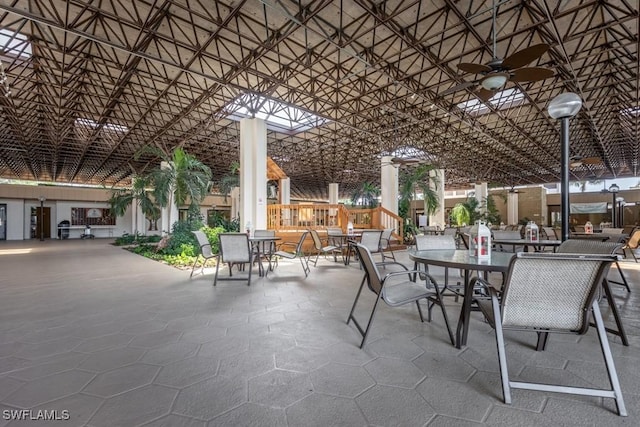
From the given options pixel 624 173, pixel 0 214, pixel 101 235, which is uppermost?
pixel 624 173

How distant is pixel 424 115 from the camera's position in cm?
1153

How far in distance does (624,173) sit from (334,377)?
3150cm

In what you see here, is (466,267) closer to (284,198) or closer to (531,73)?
(531,73)

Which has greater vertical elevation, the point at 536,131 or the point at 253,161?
the point at 536,131

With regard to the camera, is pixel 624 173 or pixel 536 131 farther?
pixel 624 173

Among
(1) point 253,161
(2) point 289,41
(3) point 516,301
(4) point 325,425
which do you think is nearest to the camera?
(4) point 325,425

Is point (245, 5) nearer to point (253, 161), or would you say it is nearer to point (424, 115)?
point (253, 161)

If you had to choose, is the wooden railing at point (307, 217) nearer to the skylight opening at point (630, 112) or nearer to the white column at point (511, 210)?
the skylight opening at point (630, 112)

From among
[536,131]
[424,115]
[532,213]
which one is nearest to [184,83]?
[424,115]

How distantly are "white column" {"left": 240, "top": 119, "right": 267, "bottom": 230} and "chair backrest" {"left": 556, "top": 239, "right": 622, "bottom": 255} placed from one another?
23.2 feet

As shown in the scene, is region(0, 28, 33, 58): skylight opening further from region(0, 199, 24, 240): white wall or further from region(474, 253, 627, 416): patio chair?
region(0, 199, 24, 240): white wall

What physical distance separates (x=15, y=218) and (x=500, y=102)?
2621 centimetres

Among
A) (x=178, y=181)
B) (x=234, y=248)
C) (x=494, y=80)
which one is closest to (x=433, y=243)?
(x=494, y=80)

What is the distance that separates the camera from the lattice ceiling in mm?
5812
